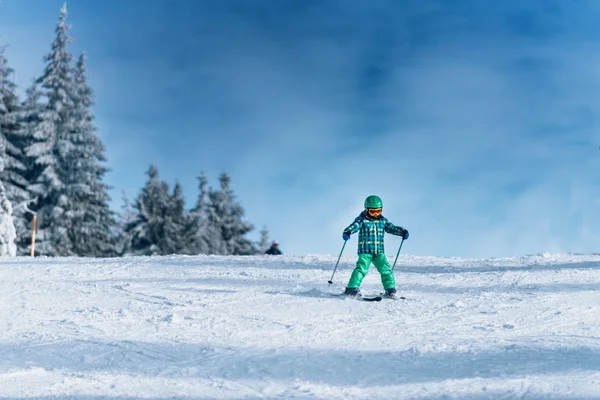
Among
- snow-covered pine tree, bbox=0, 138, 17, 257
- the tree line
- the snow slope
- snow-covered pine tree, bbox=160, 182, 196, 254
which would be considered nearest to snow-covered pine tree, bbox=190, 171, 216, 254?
snow-covered pine tree, bbox=160, 182, 196, 254

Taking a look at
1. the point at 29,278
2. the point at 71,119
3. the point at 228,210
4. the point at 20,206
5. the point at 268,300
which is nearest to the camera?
the point at 268,300

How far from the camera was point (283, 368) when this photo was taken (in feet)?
18.6

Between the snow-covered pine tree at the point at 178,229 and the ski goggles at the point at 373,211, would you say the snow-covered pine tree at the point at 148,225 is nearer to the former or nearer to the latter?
the snow-covered pine tree at the point at 178,229

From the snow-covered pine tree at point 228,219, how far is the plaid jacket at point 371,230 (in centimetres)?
3913

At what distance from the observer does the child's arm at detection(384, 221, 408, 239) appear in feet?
32.6

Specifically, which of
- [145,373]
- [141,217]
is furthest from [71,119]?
[145,373]

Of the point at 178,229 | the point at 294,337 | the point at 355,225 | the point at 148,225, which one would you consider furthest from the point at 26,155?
the point at 294,337

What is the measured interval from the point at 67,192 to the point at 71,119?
15.4 feet

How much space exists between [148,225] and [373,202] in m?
35.0

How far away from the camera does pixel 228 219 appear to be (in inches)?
1951

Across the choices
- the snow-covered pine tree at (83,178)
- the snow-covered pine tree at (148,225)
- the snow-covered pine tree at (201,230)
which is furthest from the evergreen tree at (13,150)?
the snow-covered pine tree at (201,230)

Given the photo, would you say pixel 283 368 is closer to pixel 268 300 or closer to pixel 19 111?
pixel 268 300

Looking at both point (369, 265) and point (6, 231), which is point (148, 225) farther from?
point (369, 265)

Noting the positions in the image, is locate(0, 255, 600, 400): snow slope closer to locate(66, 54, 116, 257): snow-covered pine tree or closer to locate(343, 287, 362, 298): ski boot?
locate(343, 287, 362, 298): ski boot
